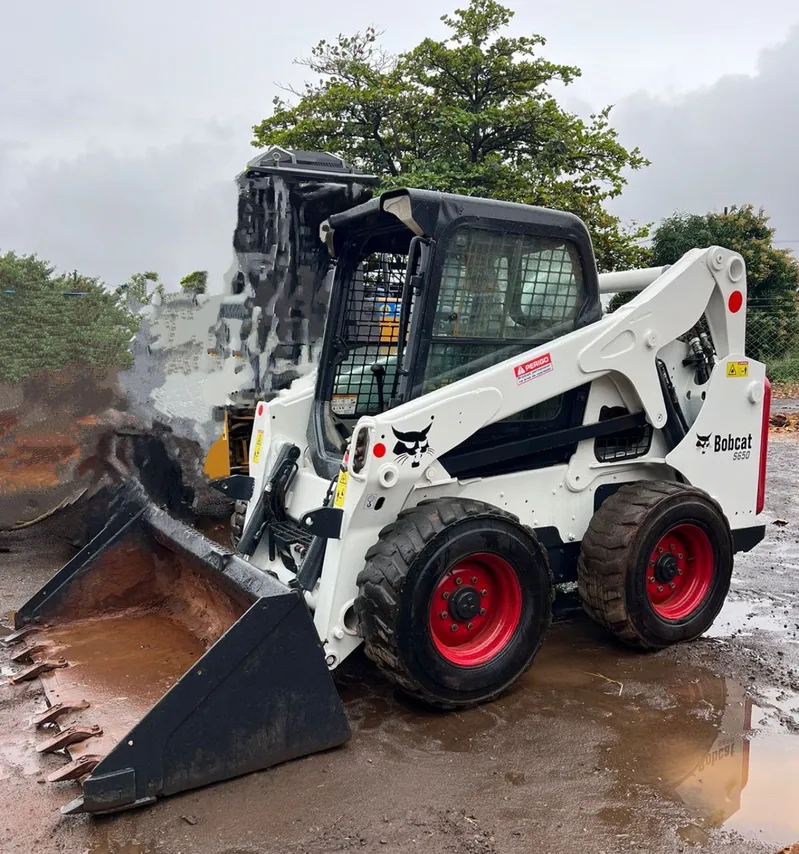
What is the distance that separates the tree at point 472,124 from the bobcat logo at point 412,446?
1443 cm

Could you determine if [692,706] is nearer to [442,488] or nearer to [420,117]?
[442,488]

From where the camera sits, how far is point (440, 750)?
3.36 meters

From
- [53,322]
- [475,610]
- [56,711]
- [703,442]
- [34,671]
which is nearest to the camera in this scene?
[56,711]

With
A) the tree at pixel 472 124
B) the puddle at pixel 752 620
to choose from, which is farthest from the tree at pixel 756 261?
the puddle at pixel 752 620

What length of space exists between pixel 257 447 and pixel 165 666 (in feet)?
4.37

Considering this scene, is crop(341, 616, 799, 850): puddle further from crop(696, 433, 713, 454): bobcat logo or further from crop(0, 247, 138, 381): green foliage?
crop(0, 247, 138, 381): green foliage

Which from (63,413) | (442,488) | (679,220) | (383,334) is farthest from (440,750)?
(679,220)

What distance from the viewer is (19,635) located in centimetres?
425

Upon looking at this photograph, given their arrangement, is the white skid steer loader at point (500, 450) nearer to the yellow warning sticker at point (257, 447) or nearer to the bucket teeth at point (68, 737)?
the yellow warning sticker at point (257, 447)

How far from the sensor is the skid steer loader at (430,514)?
3.19m

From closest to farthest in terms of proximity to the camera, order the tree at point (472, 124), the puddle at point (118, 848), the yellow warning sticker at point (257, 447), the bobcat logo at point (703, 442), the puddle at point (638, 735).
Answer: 1. the puddle at point (118, 848)
2. the puddle at point (638, 735)
3. the bobcat logo at point (703, 442)
4. the yellow warning sticker at point (257, 447)
5. the tree at point (472, 124)

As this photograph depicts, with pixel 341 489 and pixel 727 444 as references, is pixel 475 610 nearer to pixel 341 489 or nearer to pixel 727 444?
pixel 341 489

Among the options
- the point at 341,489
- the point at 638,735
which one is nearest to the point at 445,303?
the point at 341,489

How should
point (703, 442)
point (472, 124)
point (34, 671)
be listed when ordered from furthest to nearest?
point (472, 124) → point (703, 442) → point (34, 671)
